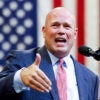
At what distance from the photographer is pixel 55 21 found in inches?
69.3

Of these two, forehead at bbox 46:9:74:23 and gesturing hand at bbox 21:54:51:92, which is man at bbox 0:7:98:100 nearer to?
forehead at bbox 46:9:74:23

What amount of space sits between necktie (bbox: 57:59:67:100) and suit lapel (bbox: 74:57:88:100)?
7 cm

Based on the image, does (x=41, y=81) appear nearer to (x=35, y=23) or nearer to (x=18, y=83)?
(x=18, y=83)

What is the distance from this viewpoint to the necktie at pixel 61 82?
65.2 inches

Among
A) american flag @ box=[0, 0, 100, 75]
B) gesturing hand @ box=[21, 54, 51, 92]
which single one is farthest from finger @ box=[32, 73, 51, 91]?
american flag @ box=[0, 0, 100, 75]

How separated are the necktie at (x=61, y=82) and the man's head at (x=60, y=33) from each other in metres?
0.07

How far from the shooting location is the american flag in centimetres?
257

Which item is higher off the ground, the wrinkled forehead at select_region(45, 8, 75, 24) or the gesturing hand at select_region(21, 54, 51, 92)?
the wrinkled forehead at select_region(45, 8, 75, 24)

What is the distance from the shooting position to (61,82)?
1.69m

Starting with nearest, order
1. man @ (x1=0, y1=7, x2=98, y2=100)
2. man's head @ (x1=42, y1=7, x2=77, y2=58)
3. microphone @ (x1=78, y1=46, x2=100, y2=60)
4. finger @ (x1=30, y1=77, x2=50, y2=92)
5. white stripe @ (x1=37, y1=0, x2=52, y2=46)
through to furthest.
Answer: finger @ (x1=30, y1=77, x2=50, y2=92), microphone @ (x1=78, y1=46, x2=100, y2=60), man @ (x1=0, y1=7, x2=98, y2=100), man's head @ (x1=42, y1=7, x2=77, y2=58), white stripe @ (x1=37, y1=0, x2=52, y2=46)

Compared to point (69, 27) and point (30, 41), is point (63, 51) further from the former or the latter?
point (30, 41)

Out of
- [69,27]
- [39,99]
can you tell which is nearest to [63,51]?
[69,27]

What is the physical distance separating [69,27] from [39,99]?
36 centimetres

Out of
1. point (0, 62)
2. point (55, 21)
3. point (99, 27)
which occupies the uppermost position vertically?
point (55, 21)
